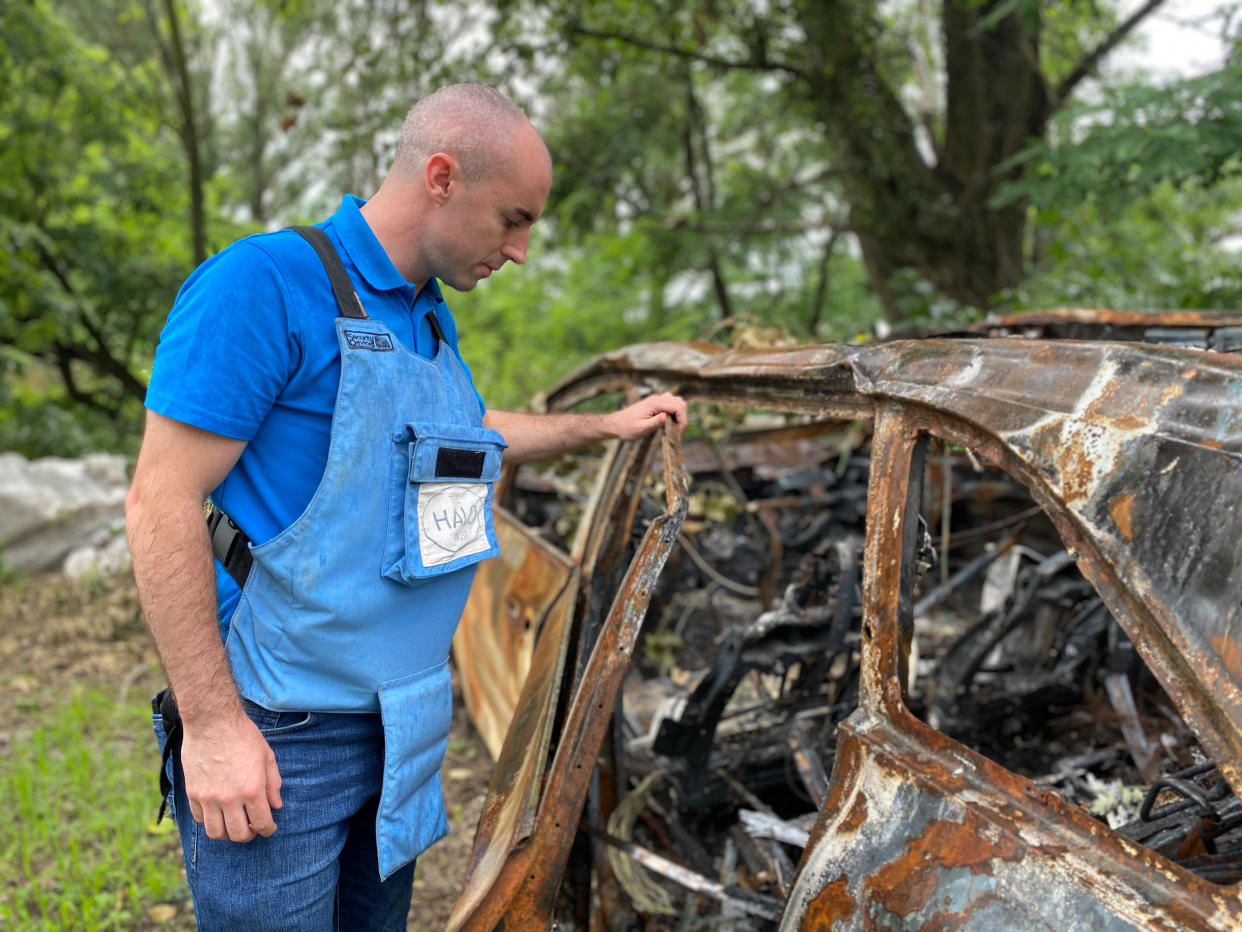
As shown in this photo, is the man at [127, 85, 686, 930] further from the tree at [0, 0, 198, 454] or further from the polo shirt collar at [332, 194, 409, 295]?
the tree at [0, 0, 198, 454]

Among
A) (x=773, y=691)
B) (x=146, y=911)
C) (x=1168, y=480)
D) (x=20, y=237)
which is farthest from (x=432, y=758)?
(x=20, y=237)

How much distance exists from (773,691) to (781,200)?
21.6 feet

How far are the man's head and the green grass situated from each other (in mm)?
2357

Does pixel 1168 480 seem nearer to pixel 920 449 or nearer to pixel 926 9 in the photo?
pixel 920 449

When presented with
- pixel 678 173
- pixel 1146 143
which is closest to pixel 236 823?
pixel 1146 143

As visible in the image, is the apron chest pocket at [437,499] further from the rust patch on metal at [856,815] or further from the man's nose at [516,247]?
the rust patch on metal at [856,815]

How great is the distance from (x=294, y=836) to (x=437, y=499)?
60 centimetres

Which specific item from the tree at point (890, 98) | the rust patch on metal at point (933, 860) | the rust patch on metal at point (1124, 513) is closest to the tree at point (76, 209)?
the tree at point (890, 98)

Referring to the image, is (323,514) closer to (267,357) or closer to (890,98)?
(267,357)

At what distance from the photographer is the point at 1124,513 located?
1106 mm

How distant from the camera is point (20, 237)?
8266mm

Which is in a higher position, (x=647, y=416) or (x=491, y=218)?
(x=491, y=218)

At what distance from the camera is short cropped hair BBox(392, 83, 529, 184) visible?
1.48m

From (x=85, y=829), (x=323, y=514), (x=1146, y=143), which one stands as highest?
(x=1146, y=143)
